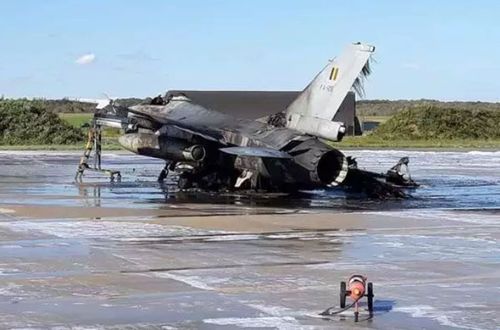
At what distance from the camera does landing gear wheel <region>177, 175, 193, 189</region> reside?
30.7 m

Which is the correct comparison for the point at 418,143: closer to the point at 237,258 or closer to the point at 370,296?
the point at 237,258

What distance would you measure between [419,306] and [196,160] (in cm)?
1813

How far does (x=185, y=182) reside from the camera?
31.0 meters

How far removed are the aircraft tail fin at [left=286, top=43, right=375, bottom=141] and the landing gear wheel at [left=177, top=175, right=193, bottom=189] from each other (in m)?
4.75

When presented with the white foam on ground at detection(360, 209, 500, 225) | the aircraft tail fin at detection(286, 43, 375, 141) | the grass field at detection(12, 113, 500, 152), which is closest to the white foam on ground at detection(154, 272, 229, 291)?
the white foam on ground at detection(360, 209, 500, 225)

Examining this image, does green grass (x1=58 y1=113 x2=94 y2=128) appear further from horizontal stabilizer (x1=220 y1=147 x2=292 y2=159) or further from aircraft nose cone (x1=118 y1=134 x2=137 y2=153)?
horizontal stabilizer (x1=220 y1=147 x2=292 y2=159)

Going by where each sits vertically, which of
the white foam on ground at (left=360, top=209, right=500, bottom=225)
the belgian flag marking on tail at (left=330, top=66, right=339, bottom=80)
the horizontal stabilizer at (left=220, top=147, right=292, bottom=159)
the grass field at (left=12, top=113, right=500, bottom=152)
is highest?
the belgian flag marking on tail at (left=330, top=66, right=339, bottom=80)

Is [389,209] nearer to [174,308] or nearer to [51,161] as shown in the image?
[174,308]

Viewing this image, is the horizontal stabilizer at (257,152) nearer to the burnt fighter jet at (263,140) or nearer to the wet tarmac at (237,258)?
the burnt fighter jet at (263,140)

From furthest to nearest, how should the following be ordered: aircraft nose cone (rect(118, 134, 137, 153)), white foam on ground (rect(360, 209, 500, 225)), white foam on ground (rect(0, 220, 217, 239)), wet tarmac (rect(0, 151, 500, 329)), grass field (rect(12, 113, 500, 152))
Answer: grass field (rect(12, 113, 500, 152)) → aircraft nose cone (rect(118, 134, 137, 153)) → white foam on ground (rect(360, 209, 500, 225)) → white foam on ground (rect(0, 220, 217, 239)) → wet tarmac (rect(0, 151, 500, 329))

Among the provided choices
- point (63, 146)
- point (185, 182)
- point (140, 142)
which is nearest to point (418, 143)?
point (63, 146)

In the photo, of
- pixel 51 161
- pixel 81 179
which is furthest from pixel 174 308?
pixel 51 161

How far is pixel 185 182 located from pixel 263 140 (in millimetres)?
3842

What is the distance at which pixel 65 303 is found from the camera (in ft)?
37.8
